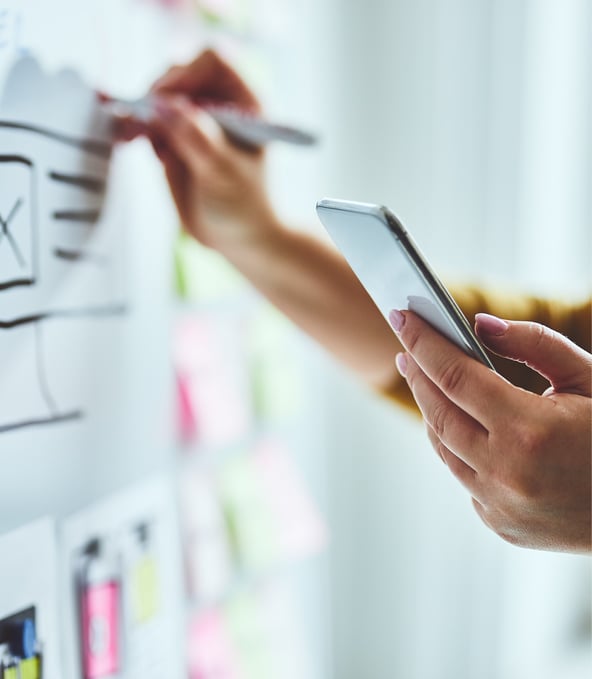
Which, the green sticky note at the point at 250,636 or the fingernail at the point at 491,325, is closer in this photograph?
the fingernail at the point at 491,325

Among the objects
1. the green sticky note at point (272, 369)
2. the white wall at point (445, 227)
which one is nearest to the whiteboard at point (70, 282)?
the green sticky note at point (272, 369)

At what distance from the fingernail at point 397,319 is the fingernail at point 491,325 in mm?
54

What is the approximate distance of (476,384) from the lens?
44cm

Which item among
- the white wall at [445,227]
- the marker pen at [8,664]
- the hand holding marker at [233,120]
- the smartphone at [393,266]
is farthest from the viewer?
the white wall at [445,227]

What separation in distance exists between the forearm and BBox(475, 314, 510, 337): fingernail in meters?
0.25

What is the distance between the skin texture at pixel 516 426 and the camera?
Result: 0.43 m

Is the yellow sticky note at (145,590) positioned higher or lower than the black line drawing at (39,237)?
lower

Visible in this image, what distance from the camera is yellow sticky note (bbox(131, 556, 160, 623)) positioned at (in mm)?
674

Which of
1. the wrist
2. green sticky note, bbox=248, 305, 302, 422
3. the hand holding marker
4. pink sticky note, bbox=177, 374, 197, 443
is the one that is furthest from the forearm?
green sticky note, bbox=248, 305, 302, 422

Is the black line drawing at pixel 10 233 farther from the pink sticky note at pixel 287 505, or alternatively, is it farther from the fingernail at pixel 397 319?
the pink sticky note at pixel 287 505

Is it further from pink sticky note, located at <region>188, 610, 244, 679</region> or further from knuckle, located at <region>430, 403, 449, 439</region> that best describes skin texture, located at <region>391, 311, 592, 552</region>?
pink sticky note, located at <region>188, 610, 244, 679</region>

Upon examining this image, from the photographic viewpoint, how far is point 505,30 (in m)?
1.29

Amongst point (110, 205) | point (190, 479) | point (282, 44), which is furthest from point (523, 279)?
point (110, 205)

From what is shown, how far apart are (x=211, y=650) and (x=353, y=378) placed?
559 mm
